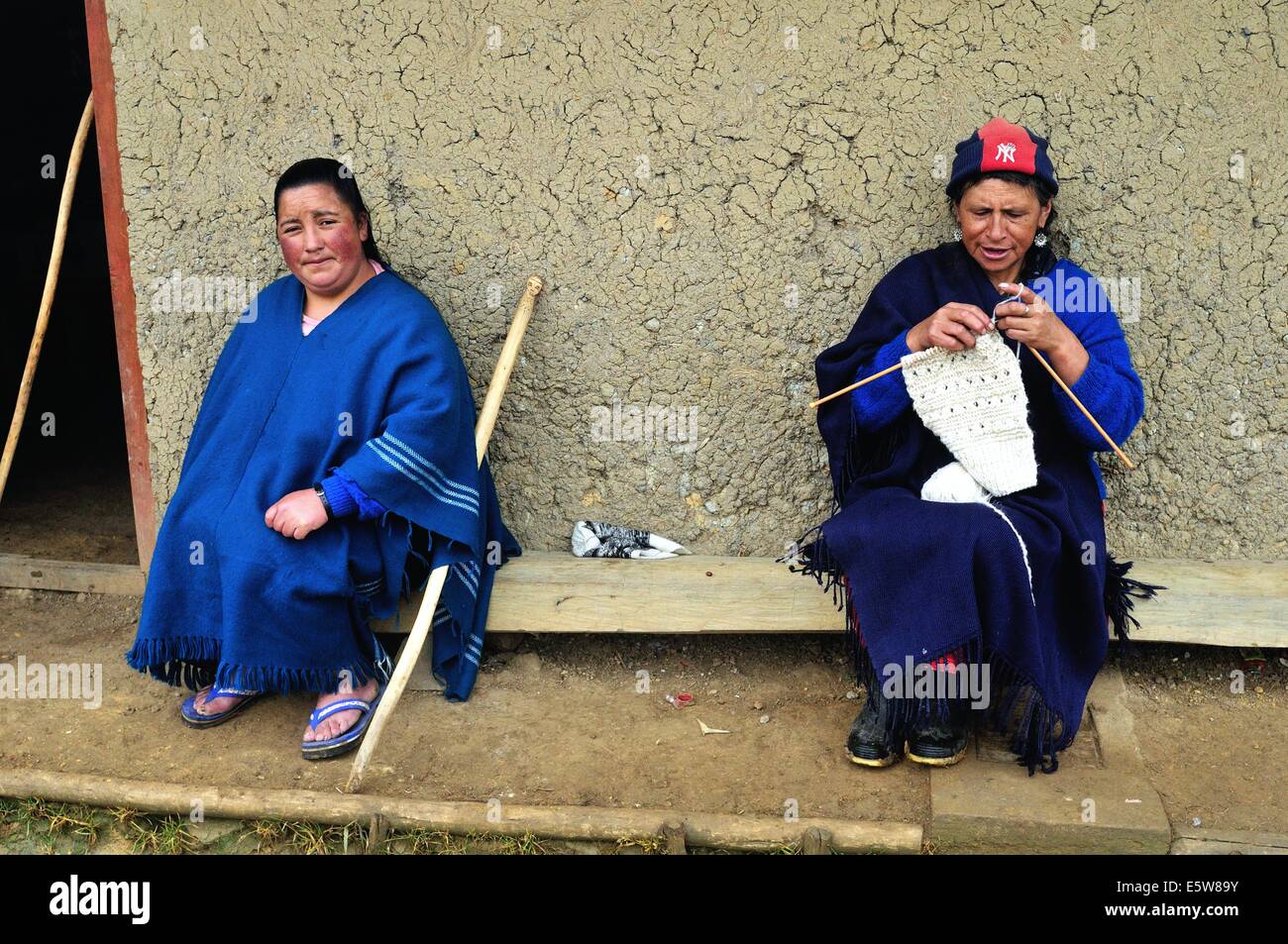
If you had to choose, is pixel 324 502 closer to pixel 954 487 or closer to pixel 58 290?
pixel 954 487

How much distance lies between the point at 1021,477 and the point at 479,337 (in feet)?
4.97

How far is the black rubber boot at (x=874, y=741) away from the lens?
2715 mm

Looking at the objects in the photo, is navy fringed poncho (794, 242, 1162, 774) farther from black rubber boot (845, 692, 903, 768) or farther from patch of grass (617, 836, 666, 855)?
patch of grass (617, 836, 666, 855)

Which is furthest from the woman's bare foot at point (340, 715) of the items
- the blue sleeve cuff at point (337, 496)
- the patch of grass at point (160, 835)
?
the blue sleeve cuff at point (337, 496)

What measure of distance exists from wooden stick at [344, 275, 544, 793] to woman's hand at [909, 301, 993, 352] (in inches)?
41.3

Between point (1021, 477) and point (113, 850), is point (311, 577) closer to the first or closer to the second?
point (113, 850)

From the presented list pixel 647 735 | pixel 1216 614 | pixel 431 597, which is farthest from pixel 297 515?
pixel 1216 614

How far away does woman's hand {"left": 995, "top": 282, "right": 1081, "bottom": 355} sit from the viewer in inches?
99.4

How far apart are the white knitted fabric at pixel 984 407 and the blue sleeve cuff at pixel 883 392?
0.27 ft

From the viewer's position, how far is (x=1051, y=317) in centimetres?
255

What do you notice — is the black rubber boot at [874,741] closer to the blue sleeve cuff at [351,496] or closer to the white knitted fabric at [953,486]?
the white knitted fabric at [953,486]

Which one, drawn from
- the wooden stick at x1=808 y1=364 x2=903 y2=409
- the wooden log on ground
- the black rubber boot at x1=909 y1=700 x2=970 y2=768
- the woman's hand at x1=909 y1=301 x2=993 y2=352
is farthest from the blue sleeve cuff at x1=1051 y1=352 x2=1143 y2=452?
the wooden log on ground

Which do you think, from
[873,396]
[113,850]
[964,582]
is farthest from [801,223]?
[113,850]

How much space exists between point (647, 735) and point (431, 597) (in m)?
0.65
